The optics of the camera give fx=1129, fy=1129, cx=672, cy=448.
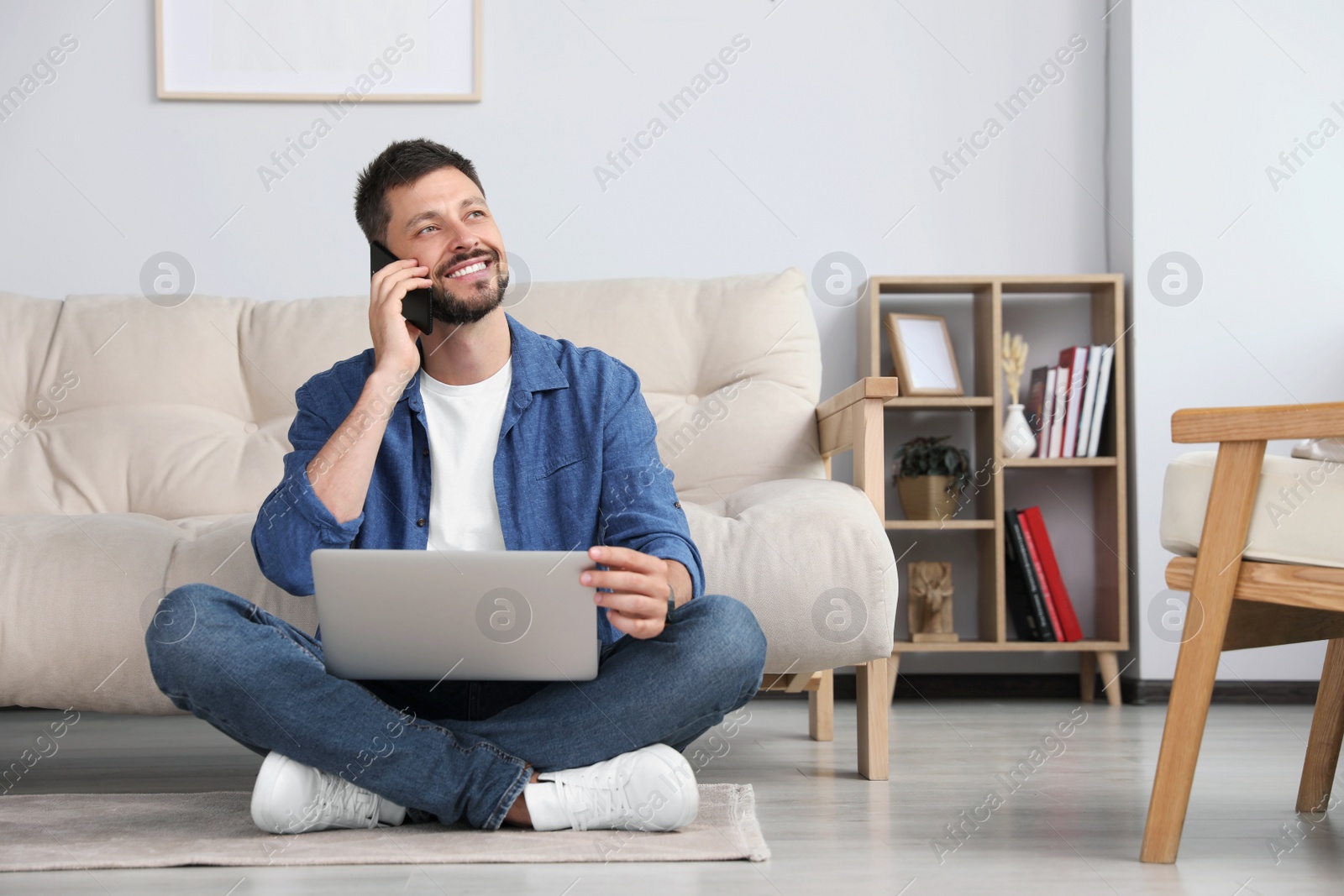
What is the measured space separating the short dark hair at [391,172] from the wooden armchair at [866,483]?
2.22 ft

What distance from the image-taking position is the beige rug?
1195 millimetres

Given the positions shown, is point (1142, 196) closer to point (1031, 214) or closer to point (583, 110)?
point (1031, 214)

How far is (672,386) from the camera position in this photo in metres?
2.25

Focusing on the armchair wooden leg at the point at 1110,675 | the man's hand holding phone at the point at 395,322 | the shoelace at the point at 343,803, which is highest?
the man's hand holding phone at the point at 395,322

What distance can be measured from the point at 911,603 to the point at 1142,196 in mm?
1127

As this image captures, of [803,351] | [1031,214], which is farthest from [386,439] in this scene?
[1031,214]

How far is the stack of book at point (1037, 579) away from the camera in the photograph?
2.66 m

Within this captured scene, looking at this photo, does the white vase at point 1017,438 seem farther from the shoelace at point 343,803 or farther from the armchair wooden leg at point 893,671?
the shoelace at point 343,803

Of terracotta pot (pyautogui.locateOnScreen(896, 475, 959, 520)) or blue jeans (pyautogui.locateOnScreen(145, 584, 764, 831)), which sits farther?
terracotta pot (pyautogui.locateOnScreen(896, 475, 959, 520))

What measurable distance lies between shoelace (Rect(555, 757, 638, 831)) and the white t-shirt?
1.03 feet

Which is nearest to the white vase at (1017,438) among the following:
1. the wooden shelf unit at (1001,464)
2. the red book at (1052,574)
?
the wooden shelf unit at (1001,464)

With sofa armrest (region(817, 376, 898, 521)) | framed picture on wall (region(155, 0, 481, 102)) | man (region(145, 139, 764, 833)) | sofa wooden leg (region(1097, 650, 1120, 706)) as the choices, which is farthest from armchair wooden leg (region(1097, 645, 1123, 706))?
framed picture on wall (region(155, 0, 481, 102))

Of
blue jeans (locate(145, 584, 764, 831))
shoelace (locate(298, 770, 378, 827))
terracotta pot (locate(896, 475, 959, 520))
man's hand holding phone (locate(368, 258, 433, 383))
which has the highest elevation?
man's hand holding phone (locate(368, 258, 433, 383))

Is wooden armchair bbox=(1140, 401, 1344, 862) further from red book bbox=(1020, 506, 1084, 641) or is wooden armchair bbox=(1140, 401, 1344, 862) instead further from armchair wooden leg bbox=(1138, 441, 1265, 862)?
red book bbox=(1020, 506, 1084, 641)
